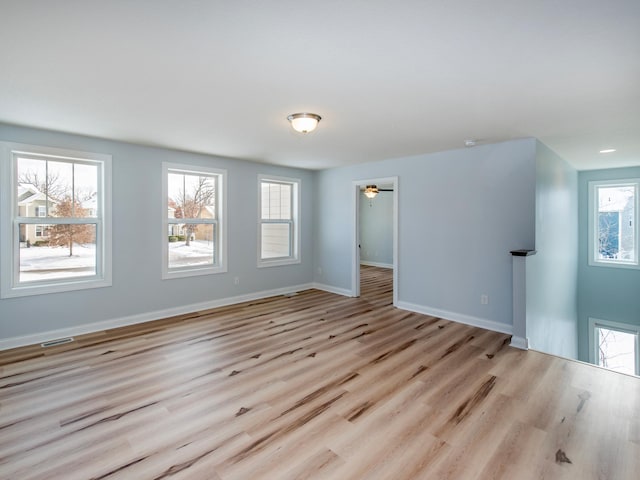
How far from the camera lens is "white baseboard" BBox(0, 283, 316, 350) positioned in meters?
3.62

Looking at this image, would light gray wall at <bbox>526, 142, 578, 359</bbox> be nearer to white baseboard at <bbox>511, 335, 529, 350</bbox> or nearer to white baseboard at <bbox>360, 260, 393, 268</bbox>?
white baseboard at <bbox>511, 335, 529, 350</bbox>

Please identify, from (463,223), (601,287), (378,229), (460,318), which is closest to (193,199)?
(463,223)

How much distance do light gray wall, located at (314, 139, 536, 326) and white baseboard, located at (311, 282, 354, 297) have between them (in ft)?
3.74

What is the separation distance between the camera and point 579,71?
2.25 metres

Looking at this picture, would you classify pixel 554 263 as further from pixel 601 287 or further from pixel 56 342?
pixel 56 342

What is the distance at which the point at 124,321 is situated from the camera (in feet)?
14.1

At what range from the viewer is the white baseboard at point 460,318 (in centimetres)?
419

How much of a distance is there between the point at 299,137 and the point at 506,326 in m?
3.53

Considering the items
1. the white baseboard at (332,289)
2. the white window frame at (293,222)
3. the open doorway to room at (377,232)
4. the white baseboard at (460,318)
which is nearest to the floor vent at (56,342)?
the white window frame at (293,222)

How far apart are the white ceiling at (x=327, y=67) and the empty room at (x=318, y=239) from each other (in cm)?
2

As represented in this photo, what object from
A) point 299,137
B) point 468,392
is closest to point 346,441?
point 468,392

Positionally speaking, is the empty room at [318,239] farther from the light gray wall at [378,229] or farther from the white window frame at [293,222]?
the light gray wall at [378,229]

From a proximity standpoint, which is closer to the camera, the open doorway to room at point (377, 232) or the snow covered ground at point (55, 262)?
the snow covered ground at point (55, 262)

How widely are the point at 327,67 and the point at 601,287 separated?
713 cm
